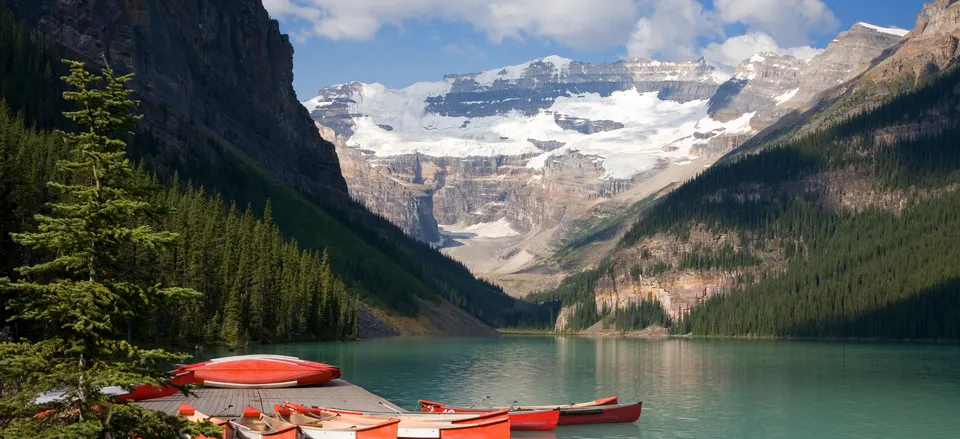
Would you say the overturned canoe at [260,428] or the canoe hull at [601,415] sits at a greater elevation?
the overturned canoe at [260,428]

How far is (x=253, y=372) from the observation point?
66875 millimetres

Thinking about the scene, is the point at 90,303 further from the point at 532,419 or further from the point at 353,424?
the point at 532,419

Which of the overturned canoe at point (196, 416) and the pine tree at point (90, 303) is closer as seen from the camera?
the pine tree at point (90, 303)

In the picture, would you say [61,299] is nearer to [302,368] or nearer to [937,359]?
[302,368]

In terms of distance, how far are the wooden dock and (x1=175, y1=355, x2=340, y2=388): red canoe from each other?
0.70 meters

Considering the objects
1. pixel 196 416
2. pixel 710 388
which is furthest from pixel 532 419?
pixel 710 388

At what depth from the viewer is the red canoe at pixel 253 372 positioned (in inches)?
2591

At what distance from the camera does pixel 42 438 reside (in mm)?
25688

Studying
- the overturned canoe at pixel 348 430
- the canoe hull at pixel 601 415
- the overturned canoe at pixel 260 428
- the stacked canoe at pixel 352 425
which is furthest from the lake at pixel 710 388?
the overturned canoe at pixel 260 428

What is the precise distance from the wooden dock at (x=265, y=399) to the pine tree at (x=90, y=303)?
20.8m

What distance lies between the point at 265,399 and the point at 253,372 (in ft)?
23.5

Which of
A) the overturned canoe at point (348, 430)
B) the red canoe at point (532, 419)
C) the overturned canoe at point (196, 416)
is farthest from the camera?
the red canoe at point (532, 419)

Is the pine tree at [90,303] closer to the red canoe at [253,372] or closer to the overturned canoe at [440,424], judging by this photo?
the overturned canoe at [440,424]

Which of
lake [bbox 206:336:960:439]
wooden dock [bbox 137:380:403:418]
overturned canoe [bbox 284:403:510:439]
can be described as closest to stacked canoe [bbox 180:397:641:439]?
overturned canoe [bbox 284:403:510:439]
